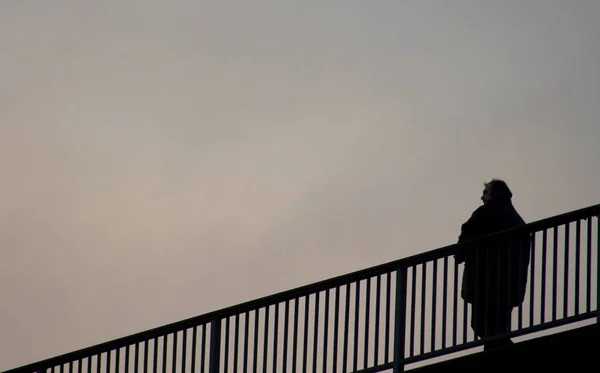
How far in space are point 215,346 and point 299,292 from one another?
1157mm

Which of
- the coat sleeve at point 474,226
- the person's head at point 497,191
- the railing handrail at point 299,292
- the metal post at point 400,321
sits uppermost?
the person's head at point 497,191

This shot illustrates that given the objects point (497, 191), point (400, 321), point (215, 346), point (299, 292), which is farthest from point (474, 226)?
point (215, 346)

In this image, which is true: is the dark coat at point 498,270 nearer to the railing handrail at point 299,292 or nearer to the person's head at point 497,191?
the railing handrail at point 299,292

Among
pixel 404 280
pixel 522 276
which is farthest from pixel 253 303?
pixel 522 276

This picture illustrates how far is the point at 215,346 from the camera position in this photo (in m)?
14.4

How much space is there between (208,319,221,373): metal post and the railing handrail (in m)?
0.07

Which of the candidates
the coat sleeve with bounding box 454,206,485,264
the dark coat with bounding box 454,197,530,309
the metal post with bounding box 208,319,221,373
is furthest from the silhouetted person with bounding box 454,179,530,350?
the metal post with bounding box 208,319,221,373

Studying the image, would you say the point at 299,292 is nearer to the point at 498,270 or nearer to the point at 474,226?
the point at 474,226

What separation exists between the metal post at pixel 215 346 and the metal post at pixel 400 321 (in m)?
2.10

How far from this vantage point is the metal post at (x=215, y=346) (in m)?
14.3

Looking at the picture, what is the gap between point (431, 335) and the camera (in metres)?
12.9

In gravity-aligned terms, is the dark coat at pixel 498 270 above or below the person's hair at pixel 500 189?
below

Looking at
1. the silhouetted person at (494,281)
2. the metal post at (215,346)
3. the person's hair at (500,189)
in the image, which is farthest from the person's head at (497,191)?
the metal post at (215,346)

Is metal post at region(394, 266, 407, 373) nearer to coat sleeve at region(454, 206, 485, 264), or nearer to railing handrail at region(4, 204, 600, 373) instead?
railing handrail at region(4, 204, 600, 373)
